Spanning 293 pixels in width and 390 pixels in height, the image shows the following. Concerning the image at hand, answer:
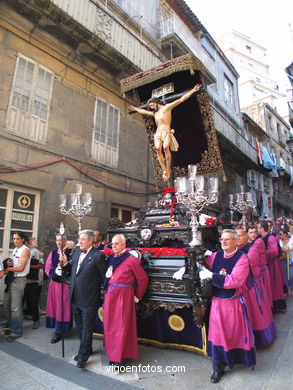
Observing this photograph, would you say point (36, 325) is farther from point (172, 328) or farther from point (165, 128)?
point (165, 128)

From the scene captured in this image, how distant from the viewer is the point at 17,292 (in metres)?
4.41

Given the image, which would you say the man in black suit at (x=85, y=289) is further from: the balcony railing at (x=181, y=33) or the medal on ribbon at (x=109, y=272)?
the balcony railing at (x=181, y=33)

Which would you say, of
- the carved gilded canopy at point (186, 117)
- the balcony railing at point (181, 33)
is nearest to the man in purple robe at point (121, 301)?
the carved gilded canopy at point (186, 117)

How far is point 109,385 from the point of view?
9.41 feet

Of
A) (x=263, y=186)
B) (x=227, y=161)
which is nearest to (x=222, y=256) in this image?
(x=227, y=161)

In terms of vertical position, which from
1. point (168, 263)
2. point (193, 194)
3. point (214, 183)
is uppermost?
point (214, 183)

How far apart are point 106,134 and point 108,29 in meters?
3.09

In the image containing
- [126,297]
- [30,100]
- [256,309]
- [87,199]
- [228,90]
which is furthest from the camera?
[228,90]

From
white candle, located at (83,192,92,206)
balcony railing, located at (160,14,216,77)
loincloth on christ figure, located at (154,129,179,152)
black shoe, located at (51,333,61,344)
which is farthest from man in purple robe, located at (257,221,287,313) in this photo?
balcony railing, located at (160,14,216,77)

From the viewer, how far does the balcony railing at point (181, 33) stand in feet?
37.7

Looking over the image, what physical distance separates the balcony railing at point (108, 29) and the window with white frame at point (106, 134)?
1.73 m

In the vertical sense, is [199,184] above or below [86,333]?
above

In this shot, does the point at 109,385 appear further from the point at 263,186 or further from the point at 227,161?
the point at 263,186

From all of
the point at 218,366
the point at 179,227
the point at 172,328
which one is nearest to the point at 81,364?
the point at 172,328
